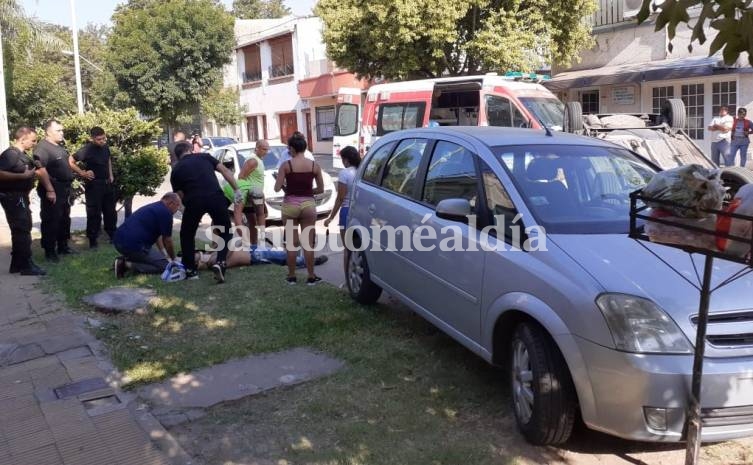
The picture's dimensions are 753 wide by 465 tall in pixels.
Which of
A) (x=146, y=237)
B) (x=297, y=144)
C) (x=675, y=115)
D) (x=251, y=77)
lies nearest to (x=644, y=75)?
(x=675, y=115)

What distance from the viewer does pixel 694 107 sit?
16938 mm

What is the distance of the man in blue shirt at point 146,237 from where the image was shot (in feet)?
24.8

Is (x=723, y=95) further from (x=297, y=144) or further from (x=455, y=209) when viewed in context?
(x=455, y=209)

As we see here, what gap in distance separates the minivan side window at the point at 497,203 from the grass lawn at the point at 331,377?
3.69ft

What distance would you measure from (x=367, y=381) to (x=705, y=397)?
2189mm

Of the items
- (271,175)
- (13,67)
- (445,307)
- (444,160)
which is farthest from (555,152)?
(13,67)

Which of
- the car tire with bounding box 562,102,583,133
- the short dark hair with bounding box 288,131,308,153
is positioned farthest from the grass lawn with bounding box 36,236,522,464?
the car tire with bounding box 562,102,583,133

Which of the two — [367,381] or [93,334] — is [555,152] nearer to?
[367,381]

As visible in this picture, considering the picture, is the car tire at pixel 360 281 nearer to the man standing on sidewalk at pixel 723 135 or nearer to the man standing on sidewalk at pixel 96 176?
the man standing on sidewalk at pixel 96 176

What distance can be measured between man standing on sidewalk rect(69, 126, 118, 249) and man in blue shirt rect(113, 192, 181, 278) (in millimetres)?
1879

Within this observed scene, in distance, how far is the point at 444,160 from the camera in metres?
4.97

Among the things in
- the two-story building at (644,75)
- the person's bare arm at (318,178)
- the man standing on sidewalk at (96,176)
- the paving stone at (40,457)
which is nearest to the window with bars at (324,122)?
the two-story building at (644,75)

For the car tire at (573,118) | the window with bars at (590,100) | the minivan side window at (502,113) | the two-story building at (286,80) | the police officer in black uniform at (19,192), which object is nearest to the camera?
the police officer in black uniform at (19,192)

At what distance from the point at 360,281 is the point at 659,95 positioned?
14.2 m
